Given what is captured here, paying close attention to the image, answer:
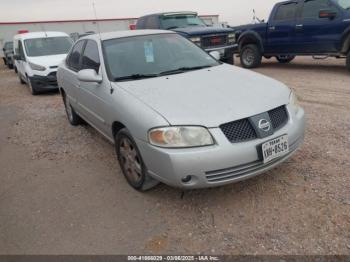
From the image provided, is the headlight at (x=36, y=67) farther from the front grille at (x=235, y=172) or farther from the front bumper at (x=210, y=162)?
the front grille at (x=235, y=172)

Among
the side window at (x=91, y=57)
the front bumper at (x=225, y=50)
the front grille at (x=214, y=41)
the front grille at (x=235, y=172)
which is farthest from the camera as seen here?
the front bumper at (x=225, y=50)


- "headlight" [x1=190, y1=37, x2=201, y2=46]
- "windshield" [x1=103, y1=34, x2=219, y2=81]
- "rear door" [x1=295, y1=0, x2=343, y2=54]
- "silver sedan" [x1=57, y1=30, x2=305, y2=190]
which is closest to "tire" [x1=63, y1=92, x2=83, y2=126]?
"silver sedan" [x1=57, y1=30, x2=305, y2=190]

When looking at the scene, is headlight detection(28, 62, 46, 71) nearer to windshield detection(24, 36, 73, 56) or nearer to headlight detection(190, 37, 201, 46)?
windshield detection(24, 36, 73, 56)

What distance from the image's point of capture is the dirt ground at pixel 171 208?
2619mm

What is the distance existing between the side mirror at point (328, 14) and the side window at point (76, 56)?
663cm

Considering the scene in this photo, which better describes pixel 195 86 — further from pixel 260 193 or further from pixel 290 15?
pixel 290 15

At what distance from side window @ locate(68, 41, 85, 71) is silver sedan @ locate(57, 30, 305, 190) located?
62cm

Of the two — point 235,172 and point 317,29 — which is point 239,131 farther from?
point 317,29

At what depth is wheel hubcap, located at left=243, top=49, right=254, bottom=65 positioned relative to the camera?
10781mm

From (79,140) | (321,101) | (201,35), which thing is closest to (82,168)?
(79,140)

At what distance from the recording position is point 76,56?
501 cm

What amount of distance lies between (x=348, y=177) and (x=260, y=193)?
37.9 inches

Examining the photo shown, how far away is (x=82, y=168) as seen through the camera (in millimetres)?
4180

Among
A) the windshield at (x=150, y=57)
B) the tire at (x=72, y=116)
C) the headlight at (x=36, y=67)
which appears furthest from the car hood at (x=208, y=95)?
the headlight at (x=36, y=67)
